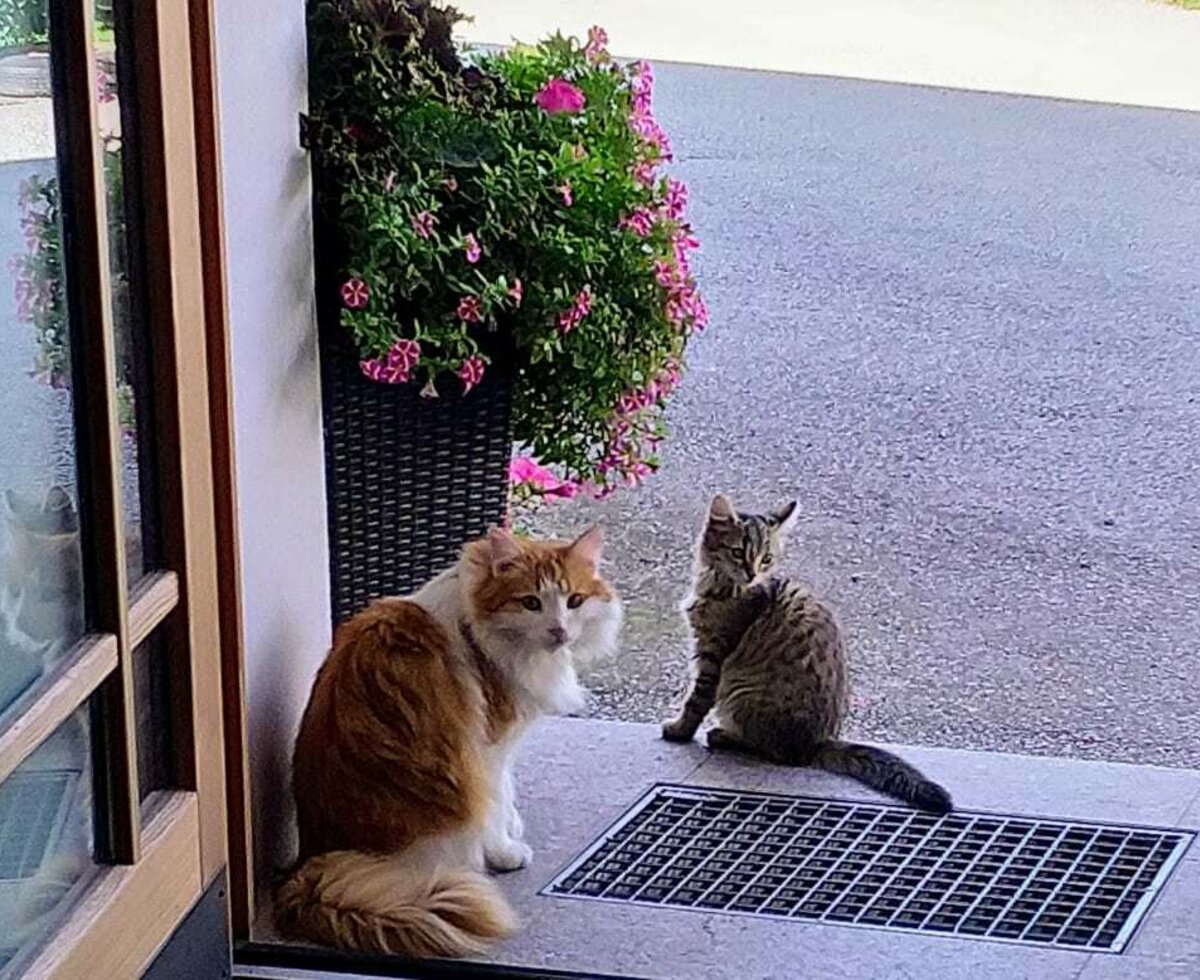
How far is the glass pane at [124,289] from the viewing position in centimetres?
159

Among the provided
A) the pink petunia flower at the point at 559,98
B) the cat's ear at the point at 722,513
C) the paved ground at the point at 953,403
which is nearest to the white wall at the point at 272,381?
the pink petunia flower at the point at 559,98

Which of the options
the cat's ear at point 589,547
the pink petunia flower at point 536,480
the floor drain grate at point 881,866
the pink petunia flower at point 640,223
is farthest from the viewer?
the pink petunia flower at point 536,480

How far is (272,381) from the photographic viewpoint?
207 cm

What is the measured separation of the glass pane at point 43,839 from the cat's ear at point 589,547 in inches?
29.4

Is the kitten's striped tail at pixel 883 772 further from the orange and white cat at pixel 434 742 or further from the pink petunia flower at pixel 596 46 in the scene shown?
the pink petunia flower at pixel 596 46

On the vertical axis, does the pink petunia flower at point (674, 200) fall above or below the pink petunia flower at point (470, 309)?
above

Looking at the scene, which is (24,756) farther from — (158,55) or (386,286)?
(386,286)

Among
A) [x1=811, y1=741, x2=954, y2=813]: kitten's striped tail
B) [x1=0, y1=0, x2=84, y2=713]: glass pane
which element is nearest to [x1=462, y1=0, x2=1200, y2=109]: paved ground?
[x1=811, y1=741, x2=954, y2=813]: kitten's striped tail

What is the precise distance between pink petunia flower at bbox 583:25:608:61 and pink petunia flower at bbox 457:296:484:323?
0.40 m

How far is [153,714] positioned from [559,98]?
0.99 metres

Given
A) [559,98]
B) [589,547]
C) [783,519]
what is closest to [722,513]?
[783,519]

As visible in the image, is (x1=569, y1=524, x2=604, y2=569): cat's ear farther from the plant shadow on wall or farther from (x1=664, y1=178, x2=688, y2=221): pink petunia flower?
(x1=664, y1=178, x2=688, y2=221): pink petunia flower

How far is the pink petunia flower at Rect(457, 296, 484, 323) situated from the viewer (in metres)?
2.20

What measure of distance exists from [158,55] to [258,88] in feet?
1.18
